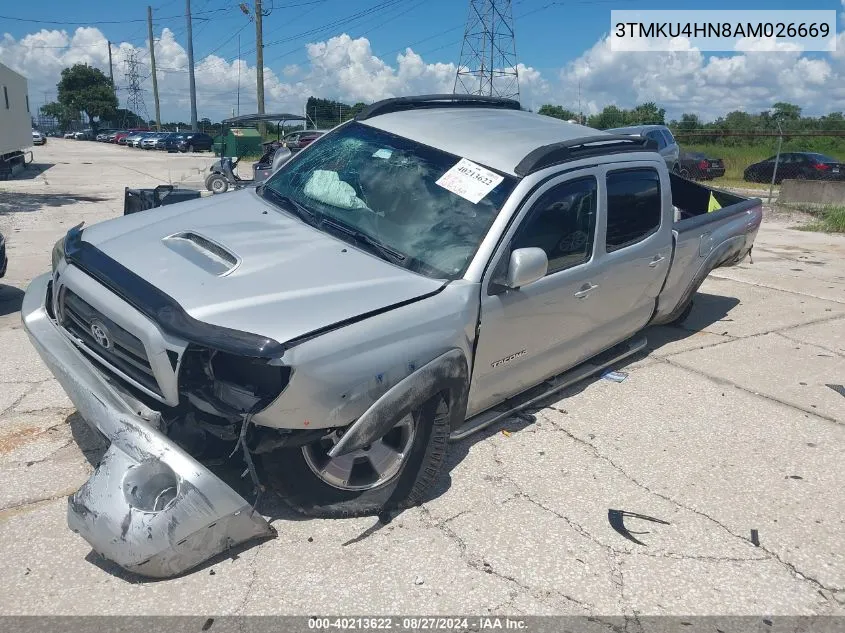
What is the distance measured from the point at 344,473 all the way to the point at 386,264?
1016 mm

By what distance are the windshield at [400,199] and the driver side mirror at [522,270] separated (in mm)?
203

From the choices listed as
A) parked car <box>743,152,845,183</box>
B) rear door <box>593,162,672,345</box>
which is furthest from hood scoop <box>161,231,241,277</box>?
parked car <box>743,152,845,183</box>

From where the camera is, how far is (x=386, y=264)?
3297mm

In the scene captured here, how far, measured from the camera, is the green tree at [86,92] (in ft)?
273

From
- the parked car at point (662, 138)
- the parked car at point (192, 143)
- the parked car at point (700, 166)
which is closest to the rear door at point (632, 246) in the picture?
the parked car at point (662, 138)

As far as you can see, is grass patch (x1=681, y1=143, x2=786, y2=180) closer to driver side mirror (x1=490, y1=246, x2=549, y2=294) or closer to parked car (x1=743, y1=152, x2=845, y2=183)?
parked car (x1=743, y1=152, x2=845, y2=183)

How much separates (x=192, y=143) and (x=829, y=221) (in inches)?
1613

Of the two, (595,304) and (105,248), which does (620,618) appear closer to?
(595,304)

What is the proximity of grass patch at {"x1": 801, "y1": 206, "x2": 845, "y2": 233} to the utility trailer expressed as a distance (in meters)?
23.6

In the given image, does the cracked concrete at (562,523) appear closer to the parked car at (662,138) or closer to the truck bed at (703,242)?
the truck bed at (703,242)

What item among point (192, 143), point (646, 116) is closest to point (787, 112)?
point (646, 116)

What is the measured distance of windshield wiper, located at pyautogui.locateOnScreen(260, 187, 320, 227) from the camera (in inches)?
147

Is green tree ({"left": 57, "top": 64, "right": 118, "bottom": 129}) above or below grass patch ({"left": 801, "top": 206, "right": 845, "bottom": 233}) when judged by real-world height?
above

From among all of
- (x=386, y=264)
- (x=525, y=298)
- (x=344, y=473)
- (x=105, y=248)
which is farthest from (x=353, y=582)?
(x=105, y=248)
